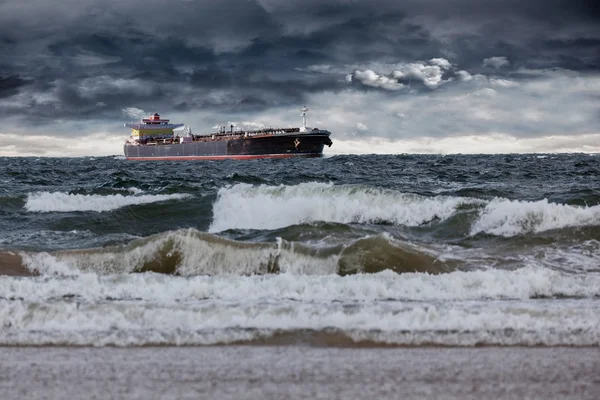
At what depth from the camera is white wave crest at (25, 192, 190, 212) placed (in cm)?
1728

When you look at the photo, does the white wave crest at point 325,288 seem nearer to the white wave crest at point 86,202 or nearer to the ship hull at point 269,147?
the white wave crest at point 86,202

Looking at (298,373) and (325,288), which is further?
(325,288)

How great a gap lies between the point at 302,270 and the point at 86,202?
11.6m

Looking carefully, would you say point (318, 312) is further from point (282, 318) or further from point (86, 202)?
point (86, 202)

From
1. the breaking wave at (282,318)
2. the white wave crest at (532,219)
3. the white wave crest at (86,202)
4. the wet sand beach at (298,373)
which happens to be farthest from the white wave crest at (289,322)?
the white wave crest at (86,202)

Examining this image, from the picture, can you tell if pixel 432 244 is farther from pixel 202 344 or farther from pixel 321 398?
pixel 321 398

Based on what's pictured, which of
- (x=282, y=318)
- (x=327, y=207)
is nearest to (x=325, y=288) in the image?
(x=282, y=318)

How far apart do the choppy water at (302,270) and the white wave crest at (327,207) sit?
0.04 meters

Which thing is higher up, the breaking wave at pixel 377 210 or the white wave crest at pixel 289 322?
the breaking wave at pixel 377 210

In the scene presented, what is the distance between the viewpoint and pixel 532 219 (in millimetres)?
11617

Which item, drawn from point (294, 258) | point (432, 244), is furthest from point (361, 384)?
point (432, 244)

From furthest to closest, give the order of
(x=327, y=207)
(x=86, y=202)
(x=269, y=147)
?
(x=269, y=147) → (x=86, y=202) → (x=327, y=207)

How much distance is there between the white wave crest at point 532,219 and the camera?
37.6ft

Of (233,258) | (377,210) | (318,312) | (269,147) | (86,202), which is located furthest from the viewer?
(269,147)
